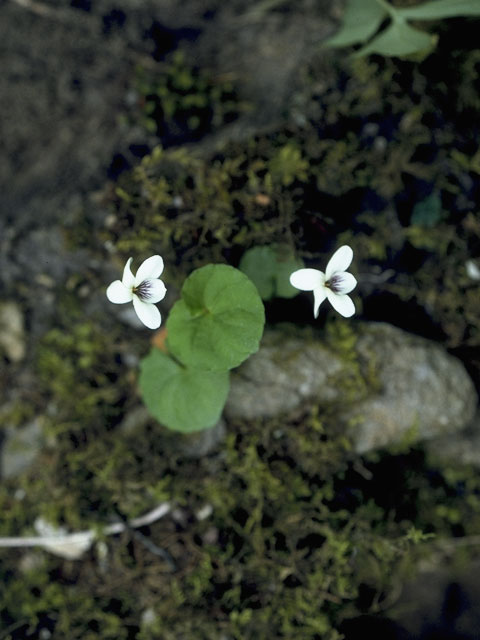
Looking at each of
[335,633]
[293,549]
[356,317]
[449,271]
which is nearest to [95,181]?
[356,317]

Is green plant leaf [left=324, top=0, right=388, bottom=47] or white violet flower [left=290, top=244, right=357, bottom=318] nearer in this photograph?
white violet flower [left=290, top=244, right=357, bottom=318]

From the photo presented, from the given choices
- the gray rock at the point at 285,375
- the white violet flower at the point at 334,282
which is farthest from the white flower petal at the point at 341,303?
the gray rock at the point at 285,375

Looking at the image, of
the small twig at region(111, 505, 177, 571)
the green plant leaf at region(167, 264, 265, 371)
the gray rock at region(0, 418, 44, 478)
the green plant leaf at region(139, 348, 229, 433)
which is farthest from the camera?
the gray rock at region(0, 418, 44, 478)

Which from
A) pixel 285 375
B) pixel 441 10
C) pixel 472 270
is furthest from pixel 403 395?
pixel 441 10

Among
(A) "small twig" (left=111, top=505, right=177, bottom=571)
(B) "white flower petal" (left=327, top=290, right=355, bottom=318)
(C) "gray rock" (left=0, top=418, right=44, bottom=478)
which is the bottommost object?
(A) "small twig" (left=111, top=505, right=177, bottom=571)

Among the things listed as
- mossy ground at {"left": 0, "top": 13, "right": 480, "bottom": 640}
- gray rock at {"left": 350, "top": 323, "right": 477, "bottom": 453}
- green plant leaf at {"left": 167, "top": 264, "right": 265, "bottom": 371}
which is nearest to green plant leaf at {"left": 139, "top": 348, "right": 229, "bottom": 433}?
green plant leaf at {"left": 167, "top": 264, "right": 265, "bottom": 371}

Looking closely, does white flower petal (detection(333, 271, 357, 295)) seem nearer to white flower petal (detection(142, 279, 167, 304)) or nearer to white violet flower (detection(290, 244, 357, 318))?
white violet flower (detection(290, 244, 357, 318))

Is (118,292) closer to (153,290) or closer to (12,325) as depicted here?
(153,290)
